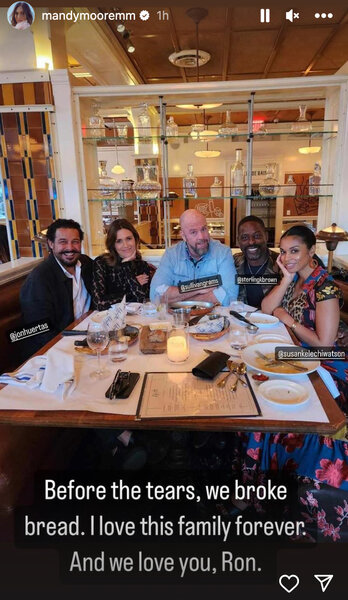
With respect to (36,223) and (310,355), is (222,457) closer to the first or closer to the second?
(310,355)

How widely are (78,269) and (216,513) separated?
1685 mm

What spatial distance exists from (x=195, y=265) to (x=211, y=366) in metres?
1.42

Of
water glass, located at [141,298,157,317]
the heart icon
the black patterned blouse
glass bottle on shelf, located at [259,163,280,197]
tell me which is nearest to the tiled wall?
the black patterned blouse

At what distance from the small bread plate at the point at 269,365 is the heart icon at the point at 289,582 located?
760mm

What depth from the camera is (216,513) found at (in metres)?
1.59

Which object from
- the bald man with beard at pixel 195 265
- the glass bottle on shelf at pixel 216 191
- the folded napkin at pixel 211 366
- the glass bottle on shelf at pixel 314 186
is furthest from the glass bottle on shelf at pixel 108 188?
the folded napkin at pixel 211 366

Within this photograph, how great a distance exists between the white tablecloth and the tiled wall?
6.47 feet

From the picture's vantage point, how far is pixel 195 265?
2.64 metres

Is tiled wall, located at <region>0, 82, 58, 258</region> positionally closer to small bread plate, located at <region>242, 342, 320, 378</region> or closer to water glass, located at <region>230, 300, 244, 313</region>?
water glass, located at <region>230, 300, 244, 313</region>

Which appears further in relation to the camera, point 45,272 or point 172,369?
point 45,272

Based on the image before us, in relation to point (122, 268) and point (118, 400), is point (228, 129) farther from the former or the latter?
point (118, 400)

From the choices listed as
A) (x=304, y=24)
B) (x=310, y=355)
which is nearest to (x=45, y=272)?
(x=310, y=355)

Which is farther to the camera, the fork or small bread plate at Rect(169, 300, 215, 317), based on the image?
small bread plate at Rect(169, 300, 215, 317)

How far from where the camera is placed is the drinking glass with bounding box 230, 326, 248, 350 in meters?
1.54
